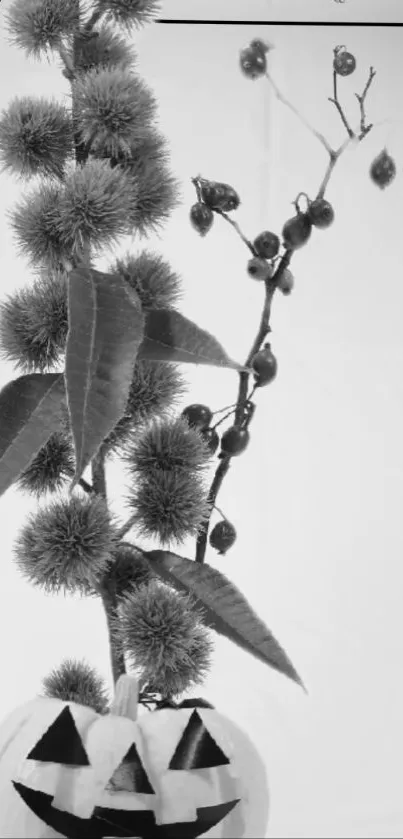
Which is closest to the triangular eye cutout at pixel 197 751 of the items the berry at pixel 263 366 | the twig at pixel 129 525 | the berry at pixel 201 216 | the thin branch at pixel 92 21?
the twig at pixel 129 525

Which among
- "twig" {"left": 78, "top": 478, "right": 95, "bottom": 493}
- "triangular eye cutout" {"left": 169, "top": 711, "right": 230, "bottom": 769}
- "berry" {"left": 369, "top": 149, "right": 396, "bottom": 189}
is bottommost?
"triangular eye cutout" {"left": 169, "top": 711, "right": 230, "bottom": 769}

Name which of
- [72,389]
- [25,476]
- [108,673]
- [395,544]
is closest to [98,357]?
[72,389]

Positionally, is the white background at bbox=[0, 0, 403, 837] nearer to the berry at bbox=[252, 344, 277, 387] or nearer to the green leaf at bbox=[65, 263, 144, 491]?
the berry at bbox=[252, 344, 277, 387]

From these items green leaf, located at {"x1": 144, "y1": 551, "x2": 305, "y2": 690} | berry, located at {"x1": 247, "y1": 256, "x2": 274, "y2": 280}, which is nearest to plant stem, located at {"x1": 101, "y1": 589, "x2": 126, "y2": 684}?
green leaf, located at {"x1": 144, "y1": 551, "x2": 305, "y2": 690}

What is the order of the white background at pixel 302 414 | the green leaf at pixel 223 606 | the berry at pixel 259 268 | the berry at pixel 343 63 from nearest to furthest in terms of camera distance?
the green leaf at pixel 223 606
the berry at pixel 259 268
the berry at pixel 343 63
the white background at pixel 302 414

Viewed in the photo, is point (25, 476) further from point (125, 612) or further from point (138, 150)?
point (138, 150)

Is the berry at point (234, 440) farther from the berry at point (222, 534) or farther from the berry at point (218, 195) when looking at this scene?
the berry at point (218, 195)
